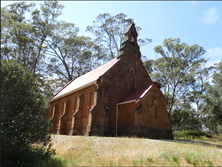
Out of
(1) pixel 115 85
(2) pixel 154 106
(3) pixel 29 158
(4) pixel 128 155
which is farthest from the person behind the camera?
(1) pixel 115 85

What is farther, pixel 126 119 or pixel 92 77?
pixel 92 77

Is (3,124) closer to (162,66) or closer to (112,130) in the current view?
(112,130)

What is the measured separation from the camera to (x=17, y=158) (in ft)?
31.8

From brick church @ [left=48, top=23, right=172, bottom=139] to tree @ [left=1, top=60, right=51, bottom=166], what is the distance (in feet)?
26.4

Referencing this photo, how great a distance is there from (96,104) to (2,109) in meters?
10.4

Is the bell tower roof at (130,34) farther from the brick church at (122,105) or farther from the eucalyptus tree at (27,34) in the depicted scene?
the eucalyptus tree at (27,34)

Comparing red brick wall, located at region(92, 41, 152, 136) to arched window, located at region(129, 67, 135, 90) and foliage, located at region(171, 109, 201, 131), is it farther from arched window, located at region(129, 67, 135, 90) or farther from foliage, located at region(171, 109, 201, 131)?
foliage, located at region(171, 109, 201, 131)

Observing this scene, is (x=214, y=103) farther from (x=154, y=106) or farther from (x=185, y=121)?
(x=154, y=106)

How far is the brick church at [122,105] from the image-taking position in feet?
60.0

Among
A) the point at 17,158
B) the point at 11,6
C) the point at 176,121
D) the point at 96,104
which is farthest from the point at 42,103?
the point at 11,6

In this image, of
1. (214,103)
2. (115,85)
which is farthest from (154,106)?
(214,103)

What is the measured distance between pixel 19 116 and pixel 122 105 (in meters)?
12.0

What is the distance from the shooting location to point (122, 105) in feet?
65.9

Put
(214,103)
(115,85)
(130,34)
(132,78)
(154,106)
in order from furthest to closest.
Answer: (214,103)
(130,34)
(132,78)
(115,85)
(154,106)
